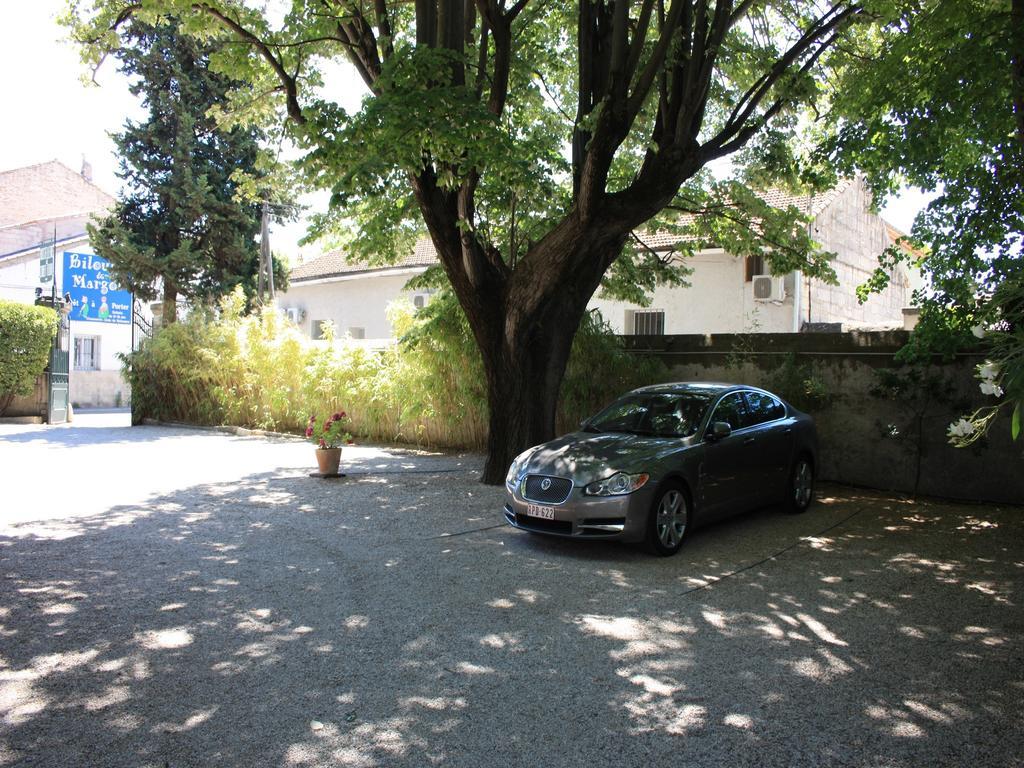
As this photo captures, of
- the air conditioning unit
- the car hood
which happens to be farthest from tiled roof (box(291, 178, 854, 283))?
the car hood

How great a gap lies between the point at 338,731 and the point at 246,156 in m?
24.6

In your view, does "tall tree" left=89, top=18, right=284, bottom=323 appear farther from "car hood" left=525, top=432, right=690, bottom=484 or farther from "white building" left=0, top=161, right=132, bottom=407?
"car hood" left=525, top=432, right=690, bottom=484

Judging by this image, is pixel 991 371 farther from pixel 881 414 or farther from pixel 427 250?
pixel 427 250

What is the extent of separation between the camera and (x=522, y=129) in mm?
12445

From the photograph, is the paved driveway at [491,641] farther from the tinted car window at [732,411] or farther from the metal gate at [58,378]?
the metal gate at [58,378]

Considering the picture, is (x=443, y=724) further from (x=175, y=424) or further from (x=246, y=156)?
(x=246, y=156)

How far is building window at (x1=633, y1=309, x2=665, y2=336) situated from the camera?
65.5 ft

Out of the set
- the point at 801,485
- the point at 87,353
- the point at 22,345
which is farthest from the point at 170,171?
the point at 801,485

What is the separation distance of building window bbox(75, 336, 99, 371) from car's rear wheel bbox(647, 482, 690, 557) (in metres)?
36.0

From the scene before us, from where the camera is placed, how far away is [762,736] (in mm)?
3639

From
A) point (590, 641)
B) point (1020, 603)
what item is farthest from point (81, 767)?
point (1020, 603)

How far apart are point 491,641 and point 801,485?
5.68 meters

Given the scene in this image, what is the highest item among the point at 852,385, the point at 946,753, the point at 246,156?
the point at 246,156

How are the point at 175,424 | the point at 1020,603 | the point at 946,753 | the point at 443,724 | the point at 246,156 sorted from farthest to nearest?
the point at 246,156 < the point at 175,424 < the point at 1020,603 < the point at 443,724 < the point at 946,753
